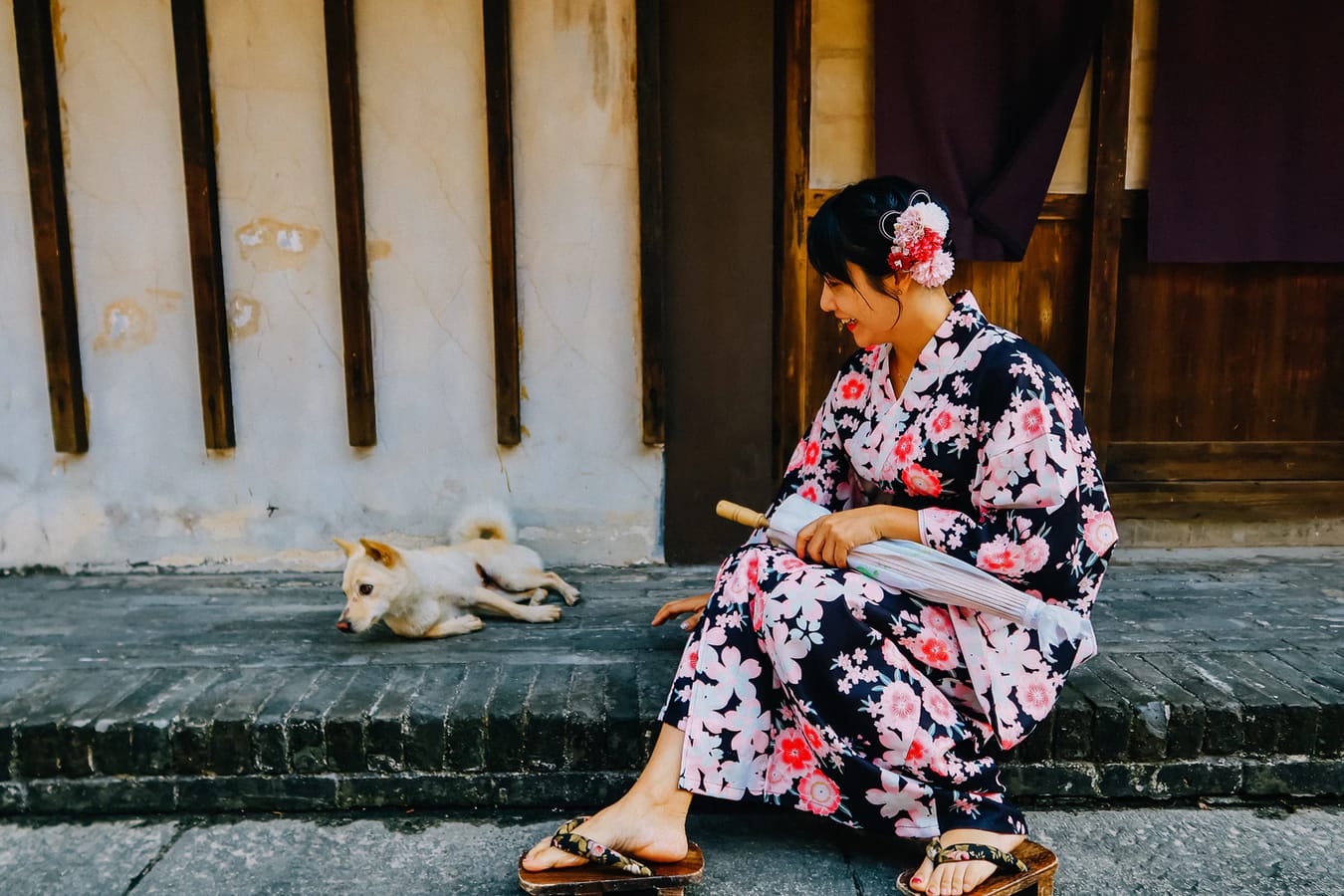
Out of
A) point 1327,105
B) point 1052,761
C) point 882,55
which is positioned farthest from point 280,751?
point 1327,105

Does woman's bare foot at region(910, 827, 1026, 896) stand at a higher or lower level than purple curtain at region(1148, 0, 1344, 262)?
lower

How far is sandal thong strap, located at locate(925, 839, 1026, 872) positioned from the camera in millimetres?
2137

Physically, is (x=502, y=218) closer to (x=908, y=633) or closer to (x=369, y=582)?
(x=369, y=582)

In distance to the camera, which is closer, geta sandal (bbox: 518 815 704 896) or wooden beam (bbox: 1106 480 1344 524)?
geta sandal (bbox: 518 815 704 896)

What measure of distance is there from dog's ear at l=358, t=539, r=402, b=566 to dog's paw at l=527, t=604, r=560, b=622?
0.54 m

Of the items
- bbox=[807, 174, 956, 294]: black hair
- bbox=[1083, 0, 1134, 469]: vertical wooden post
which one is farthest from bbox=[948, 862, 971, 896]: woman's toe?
bbox=[1083, 0, 1134, 469]: vertical wooden post

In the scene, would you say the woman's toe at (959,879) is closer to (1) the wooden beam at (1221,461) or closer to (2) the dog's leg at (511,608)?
(2) the dog's leg at (511,608)

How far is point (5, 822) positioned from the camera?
262 centimetres

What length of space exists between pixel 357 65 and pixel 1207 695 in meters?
3.94

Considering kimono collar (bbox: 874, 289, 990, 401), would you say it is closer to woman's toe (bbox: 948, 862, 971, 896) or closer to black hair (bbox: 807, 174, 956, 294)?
black hair (bbox: 807, 174, 956, 294)

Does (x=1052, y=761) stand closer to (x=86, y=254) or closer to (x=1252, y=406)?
(x=1252, y=406)

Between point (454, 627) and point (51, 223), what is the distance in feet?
8.36

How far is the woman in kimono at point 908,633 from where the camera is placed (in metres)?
2.19

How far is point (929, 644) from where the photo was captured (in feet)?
7.38
